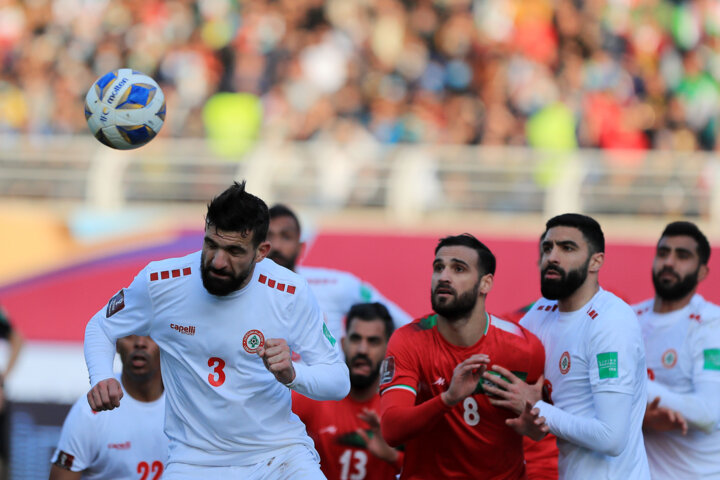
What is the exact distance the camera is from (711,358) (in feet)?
24.4

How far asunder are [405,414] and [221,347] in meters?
1.09

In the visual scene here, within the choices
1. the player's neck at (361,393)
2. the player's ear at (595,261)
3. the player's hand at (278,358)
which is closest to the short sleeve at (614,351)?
the player's ear at (595,261)

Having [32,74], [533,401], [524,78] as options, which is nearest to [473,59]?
[524,78]

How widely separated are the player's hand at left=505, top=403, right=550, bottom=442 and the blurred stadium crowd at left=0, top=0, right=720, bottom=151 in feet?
31.7

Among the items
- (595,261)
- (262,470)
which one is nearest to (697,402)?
(595,261)

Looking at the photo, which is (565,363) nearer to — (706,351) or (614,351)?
(614,351)

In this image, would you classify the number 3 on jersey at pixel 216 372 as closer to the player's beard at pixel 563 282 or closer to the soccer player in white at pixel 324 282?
the player's beard at pixel 563 282

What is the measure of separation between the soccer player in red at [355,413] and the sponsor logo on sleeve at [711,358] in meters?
2.18

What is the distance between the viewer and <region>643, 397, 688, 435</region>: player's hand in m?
7.05

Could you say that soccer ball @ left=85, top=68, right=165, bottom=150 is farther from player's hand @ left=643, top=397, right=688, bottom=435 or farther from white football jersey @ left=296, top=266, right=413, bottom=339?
player's hand @ left=643, top=397, right=688, bottom=435

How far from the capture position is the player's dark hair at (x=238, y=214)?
5.96 meters

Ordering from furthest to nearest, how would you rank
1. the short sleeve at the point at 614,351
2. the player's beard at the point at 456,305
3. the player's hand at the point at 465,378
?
the player's beard at the point at 456,305 → the short sleeve at the point at 614,351 → the player's hand at the point at 465,378

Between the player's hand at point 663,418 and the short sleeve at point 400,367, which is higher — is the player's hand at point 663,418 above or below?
below

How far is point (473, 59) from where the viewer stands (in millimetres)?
16812
